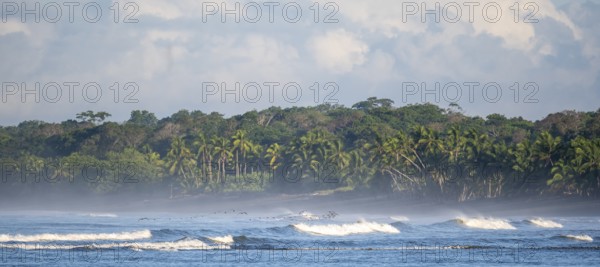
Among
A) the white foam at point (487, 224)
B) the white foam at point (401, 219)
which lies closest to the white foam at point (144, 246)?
the white foam at point (487, 224)

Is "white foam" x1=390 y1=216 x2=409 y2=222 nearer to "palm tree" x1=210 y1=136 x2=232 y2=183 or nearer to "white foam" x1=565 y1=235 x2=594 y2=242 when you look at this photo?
"white foam" x1=565 y1=235 x2=594 y2=242

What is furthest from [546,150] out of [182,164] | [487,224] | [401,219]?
[182,164]

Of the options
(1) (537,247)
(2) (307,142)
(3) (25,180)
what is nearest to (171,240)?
(1) (537,247)

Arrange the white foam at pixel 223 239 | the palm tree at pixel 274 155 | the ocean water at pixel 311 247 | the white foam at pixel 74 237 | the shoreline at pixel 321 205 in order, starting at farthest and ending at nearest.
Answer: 1. the palm tree at pixel 274 155
2. the shoreline at pixel 321 205
3. the white foam at pixel 223 239
4. the white foam at pixel 74 237
5. the ocean water at pixel 311 247

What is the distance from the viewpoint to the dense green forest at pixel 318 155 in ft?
263

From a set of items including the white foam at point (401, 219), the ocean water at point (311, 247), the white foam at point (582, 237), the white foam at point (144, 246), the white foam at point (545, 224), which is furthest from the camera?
the white foam at point (401, 219)

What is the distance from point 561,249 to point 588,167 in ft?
114

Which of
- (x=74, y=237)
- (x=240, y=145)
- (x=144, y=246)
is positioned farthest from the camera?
(x=240, y=145)

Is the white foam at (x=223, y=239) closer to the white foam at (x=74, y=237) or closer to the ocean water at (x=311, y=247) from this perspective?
the ocean water at (x=311, y=247)

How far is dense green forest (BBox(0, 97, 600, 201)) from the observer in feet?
263

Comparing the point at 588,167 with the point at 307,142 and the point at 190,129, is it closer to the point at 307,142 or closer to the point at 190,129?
the point at 307,142

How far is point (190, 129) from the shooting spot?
124250 millimetres

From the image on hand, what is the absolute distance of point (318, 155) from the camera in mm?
97500

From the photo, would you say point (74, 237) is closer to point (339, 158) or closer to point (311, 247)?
point (311, 247)
